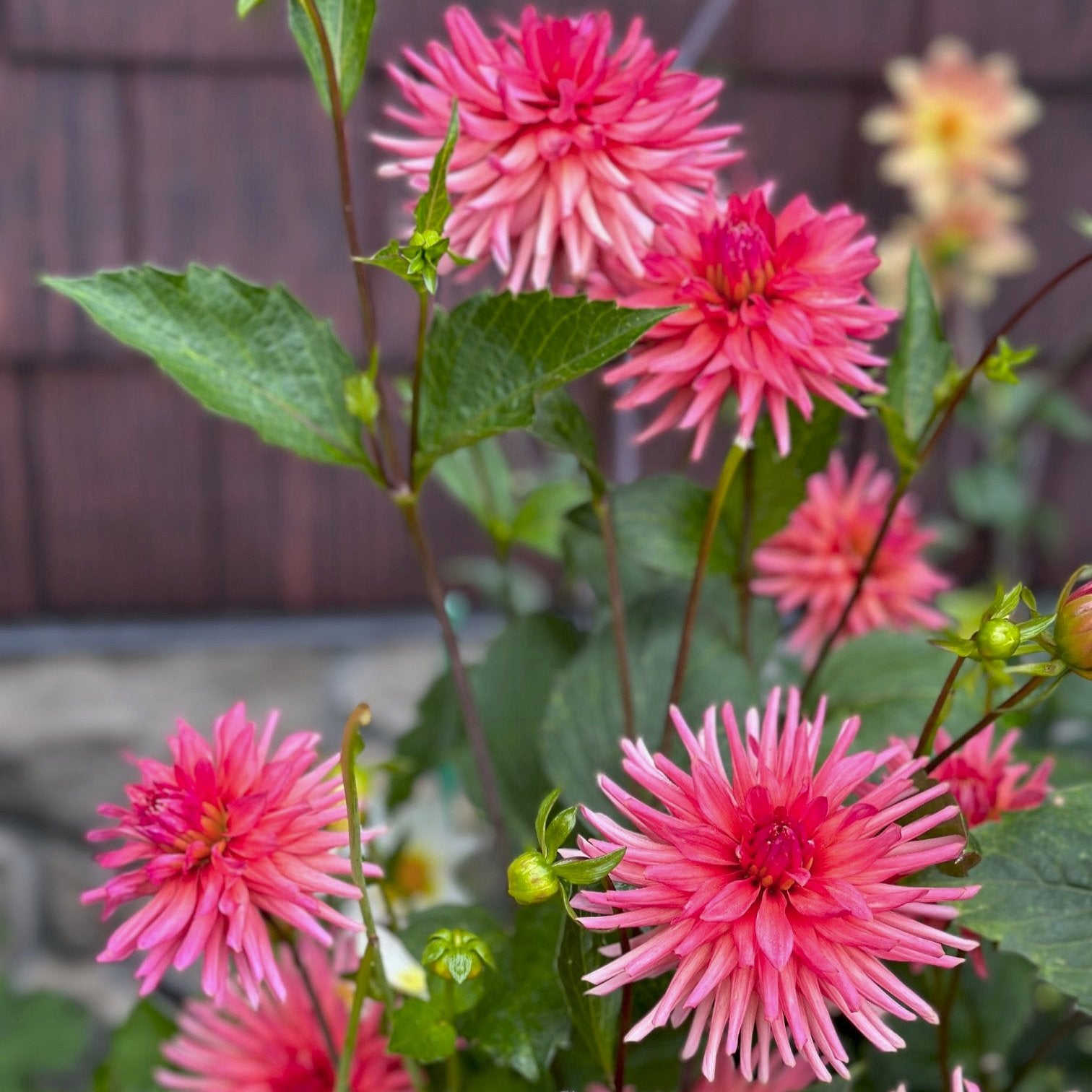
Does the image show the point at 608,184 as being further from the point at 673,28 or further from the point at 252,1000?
the point at 673,28

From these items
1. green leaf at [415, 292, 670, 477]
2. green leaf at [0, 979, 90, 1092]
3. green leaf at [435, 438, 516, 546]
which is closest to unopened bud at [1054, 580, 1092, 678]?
green leaf at [415, 292, 670, 477]

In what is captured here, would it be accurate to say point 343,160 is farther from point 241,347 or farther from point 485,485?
point 485,485

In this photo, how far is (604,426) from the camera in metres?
0.81

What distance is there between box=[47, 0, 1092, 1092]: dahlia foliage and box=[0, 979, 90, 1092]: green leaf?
25 centimetres

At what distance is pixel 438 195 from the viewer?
241 millimetres

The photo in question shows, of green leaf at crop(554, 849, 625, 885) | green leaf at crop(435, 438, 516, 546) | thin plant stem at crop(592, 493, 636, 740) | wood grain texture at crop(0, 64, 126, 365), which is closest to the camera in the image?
green leaf at crop(554, 849, 625, 885)

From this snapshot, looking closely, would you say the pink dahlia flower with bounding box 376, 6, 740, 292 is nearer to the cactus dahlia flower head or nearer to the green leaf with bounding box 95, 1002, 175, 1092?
the green leaf with bounding box 95, 1002, 175, 1092

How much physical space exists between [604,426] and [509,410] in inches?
21.2

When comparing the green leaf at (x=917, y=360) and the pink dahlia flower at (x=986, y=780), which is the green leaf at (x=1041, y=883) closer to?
the pink dahlia flower at (x=986, y=780)

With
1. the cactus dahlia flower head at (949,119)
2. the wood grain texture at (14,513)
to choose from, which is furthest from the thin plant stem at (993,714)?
the wood grain texture at (14,513)

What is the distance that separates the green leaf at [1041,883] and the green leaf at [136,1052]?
26 centimetres

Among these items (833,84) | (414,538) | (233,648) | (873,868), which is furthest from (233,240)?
(873,868)

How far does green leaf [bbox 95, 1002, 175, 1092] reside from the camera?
0.37 meters

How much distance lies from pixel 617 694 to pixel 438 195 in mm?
153
